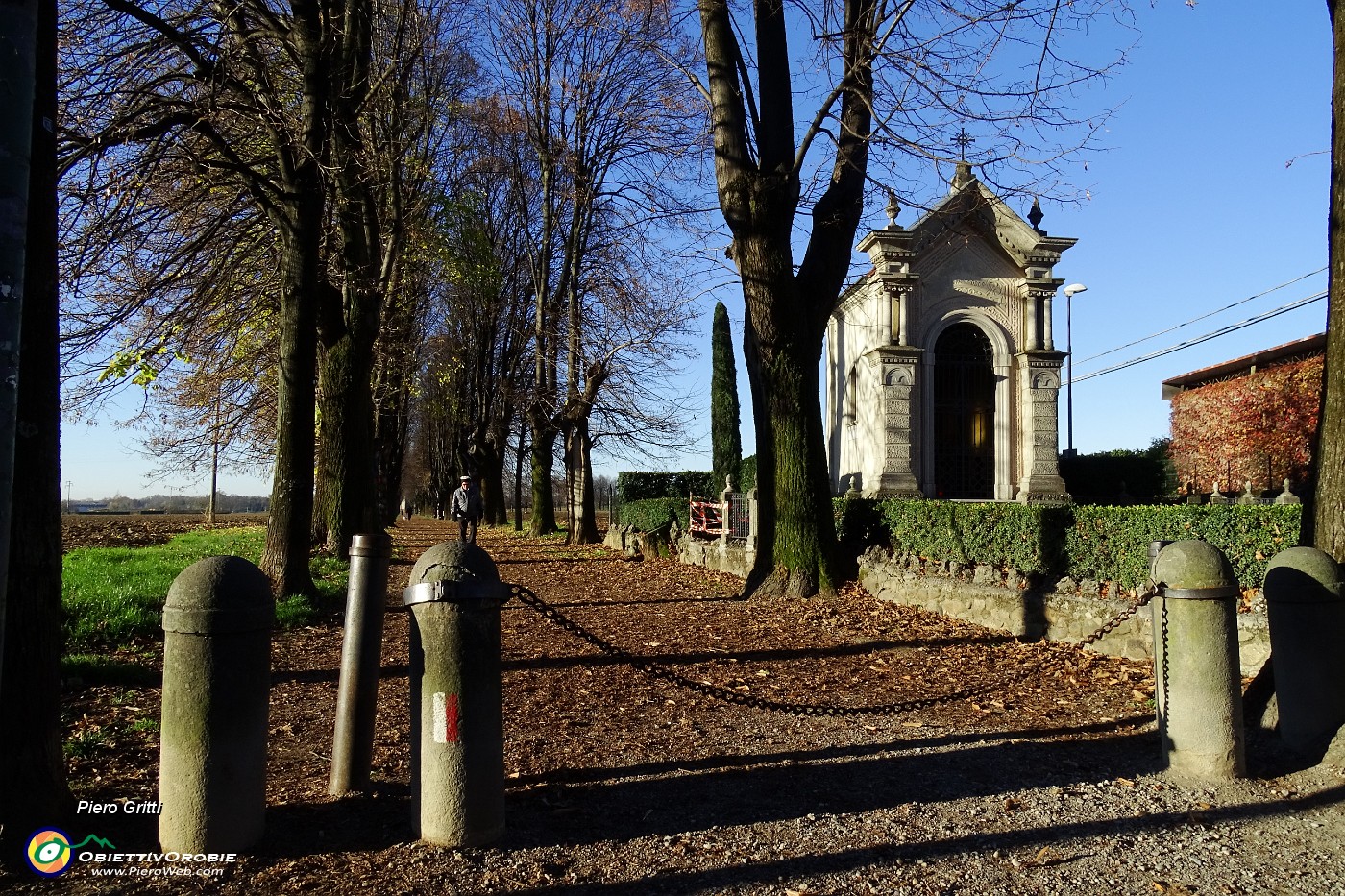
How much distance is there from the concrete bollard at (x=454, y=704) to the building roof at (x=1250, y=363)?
78.7 ft

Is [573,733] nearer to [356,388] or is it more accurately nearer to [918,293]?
[356,388]

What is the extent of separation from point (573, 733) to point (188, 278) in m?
9.31

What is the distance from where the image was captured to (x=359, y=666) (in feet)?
13.6

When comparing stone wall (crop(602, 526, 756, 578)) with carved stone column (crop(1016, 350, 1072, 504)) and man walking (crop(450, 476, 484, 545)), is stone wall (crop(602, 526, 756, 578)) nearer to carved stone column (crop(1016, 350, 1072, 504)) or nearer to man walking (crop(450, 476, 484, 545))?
man walking (crop(450, 476, 484, 545))

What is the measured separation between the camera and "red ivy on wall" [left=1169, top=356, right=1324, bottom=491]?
20.6 m

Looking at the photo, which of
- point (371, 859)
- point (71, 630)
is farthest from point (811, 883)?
point (71, 630)

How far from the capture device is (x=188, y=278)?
1140cm

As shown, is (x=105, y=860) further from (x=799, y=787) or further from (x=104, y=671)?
(x=104, y=671)

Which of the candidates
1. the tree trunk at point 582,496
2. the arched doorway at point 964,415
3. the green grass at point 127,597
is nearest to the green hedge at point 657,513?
the tree trunk at point 582,496

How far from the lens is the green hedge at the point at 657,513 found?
19.3m

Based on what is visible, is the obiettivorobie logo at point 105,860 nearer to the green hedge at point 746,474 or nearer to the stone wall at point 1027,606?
the stone wall at point 1027,606

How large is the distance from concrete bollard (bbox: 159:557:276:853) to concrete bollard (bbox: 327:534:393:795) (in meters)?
0.68

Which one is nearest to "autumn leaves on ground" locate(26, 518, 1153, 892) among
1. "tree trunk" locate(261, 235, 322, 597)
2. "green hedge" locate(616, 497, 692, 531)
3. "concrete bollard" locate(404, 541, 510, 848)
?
"concrete bollard" locate(404, 541, 510, 848)

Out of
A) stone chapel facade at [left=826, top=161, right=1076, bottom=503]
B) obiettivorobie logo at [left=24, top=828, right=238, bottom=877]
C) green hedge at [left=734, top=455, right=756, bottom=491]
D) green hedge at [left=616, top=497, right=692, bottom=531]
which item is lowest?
obiettivorobie logo at [left=24, top=828, right=238, bottom=877]
